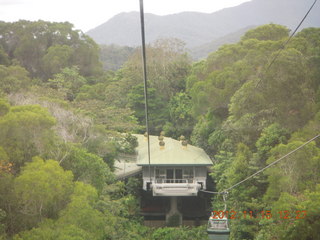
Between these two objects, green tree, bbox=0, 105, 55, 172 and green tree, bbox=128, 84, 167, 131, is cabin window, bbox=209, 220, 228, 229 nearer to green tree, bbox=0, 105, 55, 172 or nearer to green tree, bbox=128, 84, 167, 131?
green tree, bbox=0, 105, 55, 172

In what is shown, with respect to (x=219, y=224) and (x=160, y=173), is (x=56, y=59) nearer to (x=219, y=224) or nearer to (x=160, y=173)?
(x=160, y=173)

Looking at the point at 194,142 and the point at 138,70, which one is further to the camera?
the point at 138,70

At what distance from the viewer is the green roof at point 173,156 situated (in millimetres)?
21828

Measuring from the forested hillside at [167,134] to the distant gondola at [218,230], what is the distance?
1.33 m

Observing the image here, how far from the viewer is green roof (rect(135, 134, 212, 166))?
21.8 m

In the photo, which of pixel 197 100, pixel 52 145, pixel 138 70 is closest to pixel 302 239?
pixel 52 145

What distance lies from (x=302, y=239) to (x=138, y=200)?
1277 centimetres

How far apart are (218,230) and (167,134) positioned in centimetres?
1926

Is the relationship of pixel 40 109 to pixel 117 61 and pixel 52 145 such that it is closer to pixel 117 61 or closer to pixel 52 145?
pixel 52 145

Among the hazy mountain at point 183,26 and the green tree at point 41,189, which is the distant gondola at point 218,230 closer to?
the green tree at point 41,189

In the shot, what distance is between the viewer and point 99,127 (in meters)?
18.0

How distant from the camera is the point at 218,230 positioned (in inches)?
447
